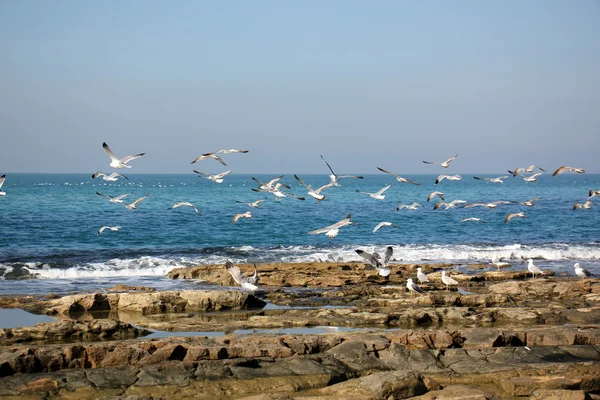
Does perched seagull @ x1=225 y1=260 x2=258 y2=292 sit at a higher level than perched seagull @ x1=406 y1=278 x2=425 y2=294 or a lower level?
higher

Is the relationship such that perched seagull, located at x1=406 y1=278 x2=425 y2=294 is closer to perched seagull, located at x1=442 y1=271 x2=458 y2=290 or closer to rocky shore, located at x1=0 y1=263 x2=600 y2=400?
rocky shore, located at x1=0 y1=263 x2=600 y2=400

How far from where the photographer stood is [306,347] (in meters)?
12.1

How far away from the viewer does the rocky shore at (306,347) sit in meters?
10.2

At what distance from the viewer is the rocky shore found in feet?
33.6

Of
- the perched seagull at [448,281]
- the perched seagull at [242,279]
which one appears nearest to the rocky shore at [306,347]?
the perched seagull at [242,279]

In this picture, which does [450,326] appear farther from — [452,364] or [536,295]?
[536,295]

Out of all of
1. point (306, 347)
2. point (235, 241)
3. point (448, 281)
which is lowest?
point (235, 241)

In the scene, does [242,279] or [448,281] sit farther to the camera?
[448,281]

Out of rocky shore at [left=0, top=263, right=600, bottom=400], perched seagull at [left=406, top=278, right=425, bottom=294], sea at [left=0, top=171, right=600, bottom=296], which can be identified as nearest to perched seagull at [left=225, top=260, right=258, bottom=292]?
rocky shore at [left=0, top=263, right=600, bottom=400]

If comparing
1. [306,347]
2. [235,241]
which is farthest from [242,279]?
[235,241]

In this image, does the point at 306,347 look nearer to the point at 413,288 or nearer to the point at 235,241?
the point at 413,288

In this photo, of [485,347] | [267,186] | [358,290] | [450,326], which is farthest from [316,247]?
[485,347]

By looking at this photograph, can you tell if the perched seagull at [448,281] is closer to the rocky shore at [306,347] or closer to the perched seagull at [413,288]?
the perched seagull at [413,288]

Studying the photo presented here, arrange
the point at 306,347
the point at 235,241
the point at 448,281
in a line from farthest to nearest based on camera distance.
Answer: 1. the point at 235,241
2. the point at 448,281
3. the point at 306,347
